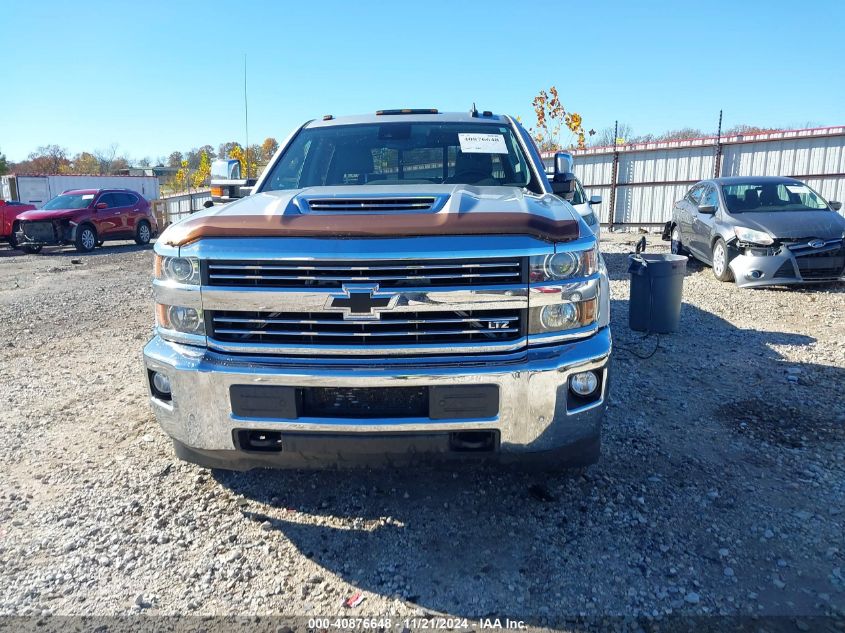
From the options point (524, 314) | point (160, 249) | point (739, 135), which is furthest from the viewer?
point (739, 135)

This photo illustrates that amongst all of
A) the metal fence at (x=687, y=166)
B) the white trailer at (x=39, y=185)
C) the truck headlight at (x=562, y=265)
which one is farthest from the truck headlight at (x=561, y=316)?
the white trailer at (x=39, y=185)

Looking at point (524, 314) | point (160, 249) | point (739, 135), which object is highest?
point (739, 135)

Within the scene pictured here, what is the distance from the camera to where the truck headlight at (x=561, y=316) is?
2.59 metres

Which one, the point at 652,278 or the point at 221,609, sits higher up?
the point at 652,278

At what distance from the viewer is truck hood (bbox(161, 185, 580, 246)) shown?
2539mm

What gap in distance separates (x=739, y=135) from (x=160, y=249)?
19.0 meters

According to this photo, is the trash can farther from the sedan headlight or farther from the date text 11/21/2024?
the date text 11/21/2024

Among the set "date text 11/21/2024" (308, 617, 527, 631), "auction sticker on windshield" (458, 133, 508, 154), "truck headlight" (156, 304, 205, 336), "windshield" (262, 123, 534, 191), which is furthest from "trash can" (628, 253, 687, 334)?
"truck headlight" (156, 304, 205, 336)

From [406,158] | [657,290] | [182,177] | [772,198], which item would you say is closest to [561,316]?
[406,158]

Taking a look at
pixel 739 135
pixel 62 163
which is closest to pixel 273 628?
pixel 739 135

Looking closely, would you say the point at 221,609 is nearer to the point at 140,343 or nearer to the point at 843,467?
the point at 843,467

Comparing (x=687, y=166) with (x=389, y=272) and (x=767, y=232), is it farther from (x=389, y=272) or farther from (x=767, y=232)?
(x=389, y=272)

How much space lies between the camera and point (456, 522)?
299 centimetres

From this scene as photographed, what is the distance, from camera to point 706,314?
294 inches
